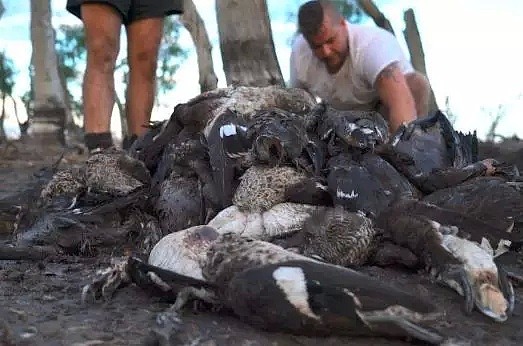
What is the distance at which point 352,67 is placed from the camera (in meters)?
4.84

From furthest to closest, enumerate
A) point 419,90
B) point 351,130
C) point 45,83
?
point 45,83 → point 419,90 → point 351,130

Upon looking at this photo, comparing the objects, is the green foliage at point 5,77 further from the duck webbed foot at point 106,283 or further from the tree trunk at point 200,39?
the duck webbed foot at point 106,283

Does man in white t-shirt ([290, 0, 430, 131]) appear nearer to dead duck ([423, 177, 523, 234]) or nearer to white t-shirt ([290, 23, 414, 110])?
white t-shirt ([290, 23, 414, 110])

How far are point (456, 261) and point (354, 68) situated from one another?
2.78 meters

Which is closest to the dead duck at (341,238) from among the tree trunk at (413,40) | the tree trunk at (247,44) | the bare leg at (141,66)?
the bare leg at (141,66)

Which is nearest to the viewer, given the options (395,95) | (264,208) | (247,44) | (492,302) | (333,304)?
(333,304)

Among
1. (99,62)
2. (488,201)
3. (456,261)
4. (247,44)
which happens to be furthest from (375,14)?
(456,261)

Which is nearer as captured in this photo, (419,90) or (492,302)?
(492,302)

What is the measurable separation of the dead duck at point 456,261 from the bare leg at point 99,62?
2.23m

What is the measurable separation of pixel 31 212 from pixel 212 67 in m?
15.3

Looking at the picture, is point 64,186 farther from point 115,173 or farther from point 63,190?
point 115,173

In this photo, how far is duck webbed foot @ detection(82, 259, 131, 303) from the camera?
7.38ft

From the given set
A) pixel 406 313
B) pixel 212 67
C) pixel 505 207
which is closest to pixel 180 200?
pixel 505 207

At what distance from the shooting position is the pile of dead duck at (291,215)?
1817 mm
